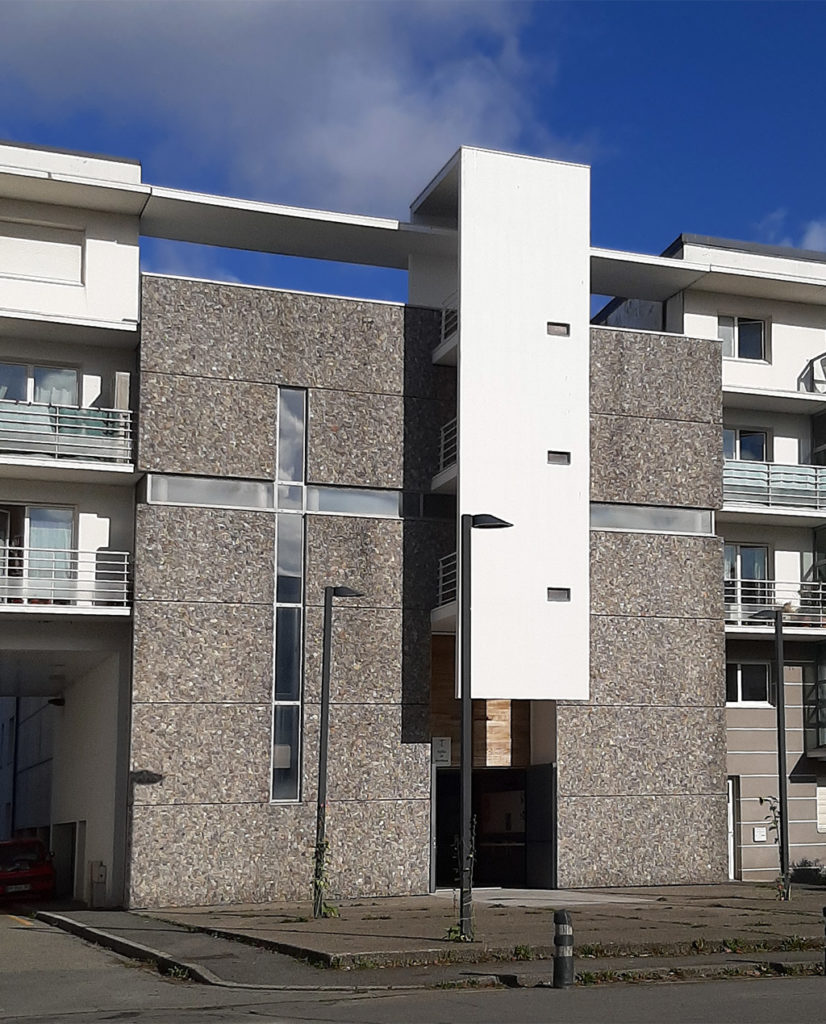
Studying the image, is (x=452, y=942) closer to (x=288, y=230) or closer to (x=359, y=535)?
(x=359, y=535)

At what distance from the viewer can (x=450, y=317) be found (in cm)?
2809

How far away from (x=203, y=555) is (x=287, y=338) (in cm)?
454

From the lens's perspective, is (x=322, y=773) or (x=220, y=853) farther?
(x=220, y=853)

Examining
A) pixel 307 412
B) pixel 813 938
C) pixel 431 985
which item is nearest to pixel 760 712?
pixel 307 412

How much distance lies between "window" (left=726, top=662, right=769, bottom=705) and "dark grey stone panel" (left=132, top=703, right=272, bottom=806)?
11.3 metres

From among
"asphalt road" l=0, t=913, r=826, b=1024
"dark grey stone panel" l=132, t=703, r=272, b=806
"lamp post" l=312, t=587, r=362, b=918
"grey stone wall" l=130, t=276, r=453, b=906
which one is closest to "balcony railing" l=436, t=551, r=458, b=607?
"grey stone wall" l=130, t=276, r=453, b=906

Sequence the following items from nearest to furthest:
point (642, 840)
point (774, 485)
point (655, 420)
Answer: point (642, 840)
point (655, 420)
point (774, 485)

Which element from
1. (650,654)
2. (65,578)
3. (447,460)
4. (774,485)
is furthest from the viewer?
(774,485)

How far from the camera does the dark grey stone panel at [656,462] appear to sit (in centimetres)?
2872

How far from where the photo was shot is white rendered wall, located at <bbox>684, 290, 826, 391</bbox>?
32.0 metres

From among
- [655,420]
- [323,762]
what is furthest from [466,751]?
[655,420]

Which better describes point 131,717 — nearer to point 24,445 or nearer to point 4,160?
point 24,445

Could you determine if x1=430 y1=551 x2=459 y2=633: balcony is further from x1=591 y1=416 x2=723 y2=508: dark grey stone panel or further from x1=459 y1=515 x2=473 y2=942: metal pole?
x1=459 y1=515 x2=473 y2=942: metal pole

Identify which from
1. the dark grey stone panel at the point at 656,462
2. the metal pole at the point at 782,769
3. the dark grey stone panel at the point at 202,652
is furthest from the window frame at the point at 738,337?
the dark grey stone panel at the point at 202,652
